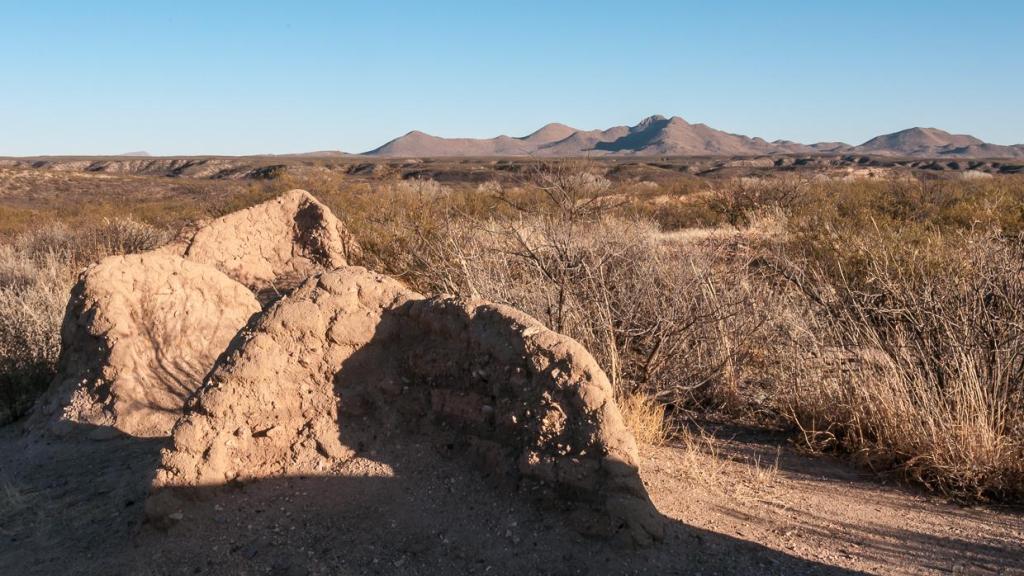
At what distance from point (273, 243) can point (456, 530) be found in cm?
710

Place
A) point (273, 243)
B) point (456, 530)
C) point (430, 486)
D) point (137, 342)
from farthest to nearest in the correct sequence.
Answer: point (273, 243)
point (137, 342)
point (430, 486)
point (456, 530)

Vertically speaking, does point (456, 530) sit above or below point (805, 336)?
below

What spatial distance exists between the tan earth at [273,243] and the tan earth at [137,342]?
9.27 ft

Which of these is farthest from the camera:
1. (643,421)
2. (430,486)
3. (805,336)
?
(805,336)

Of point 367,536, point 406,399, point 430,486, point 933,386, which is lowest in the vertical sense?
point 367,536

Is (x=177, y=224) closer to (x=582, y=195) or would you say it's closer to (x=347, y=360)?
(x=582, y=195)

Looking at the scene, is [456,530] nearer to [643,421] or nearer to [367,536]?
[367,536]

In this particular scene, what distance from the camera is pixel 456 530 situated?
3793 mm

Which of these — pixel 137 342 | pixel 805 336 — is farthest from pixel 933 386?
pixel 137 342

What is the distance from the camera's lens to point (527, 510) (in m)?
3.84

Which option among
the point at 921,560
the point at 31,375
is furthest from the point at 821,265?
the point at 31,375

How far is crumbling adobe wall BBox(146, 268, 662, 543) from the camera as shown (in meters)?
3.81

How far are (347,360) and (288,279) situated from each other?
5.84m

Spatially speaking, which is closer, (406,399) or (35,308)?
(406,399)
